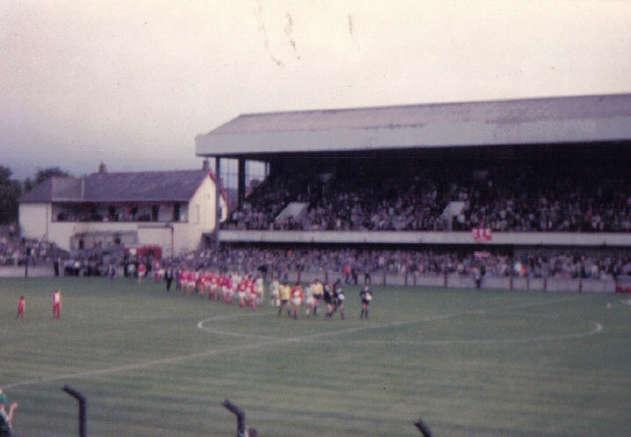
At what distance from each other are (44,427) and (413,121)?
2173 inches

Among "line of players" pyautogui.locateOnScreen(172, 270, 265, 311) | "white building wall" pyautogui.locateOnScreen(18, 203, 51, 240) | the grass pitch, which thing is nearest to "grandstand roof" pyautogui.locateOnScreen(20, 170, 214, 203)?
"white building wall" pyautogui.locateOnScreen(18, 203, 51, 240)

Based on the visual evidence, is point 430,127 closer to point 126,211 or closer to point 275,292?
point 275,292

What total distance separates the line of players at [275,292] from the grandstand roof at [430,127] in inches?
792

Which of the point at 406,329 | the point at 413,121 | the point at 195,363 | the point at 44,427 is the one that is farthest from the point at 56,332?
the point at 413,121

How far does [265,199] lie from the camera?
7712 cm

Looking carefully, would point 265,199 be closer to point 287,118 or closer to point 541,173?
point 287,118

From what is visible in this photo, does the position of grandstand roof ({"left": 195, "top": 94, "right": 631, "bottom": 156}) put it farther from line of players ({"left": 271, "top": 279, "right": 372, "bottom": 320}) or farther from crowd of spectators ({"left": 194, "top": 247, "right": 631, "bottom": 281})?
line of players ({"left": 271, "top": 279, "right": 372, "bottom": 320})

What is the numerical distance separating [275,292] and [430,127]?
2899cm

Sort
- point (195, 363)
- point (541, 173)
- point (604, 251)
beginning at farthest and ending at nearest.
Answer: point (541, 173)
point (604, 251)
point (195, 363)

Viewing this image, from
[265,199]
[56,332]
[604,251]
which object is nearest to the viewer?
[56,332]

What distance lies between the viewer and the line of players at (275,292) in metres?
37.0

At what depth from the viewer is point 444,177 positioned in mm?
72000

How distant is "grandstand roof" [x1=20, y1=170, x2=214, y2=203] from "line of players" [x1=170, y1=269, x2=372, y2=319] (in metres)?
34.2

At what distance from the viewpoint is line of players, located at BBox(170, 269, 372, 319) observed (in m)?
37.0
